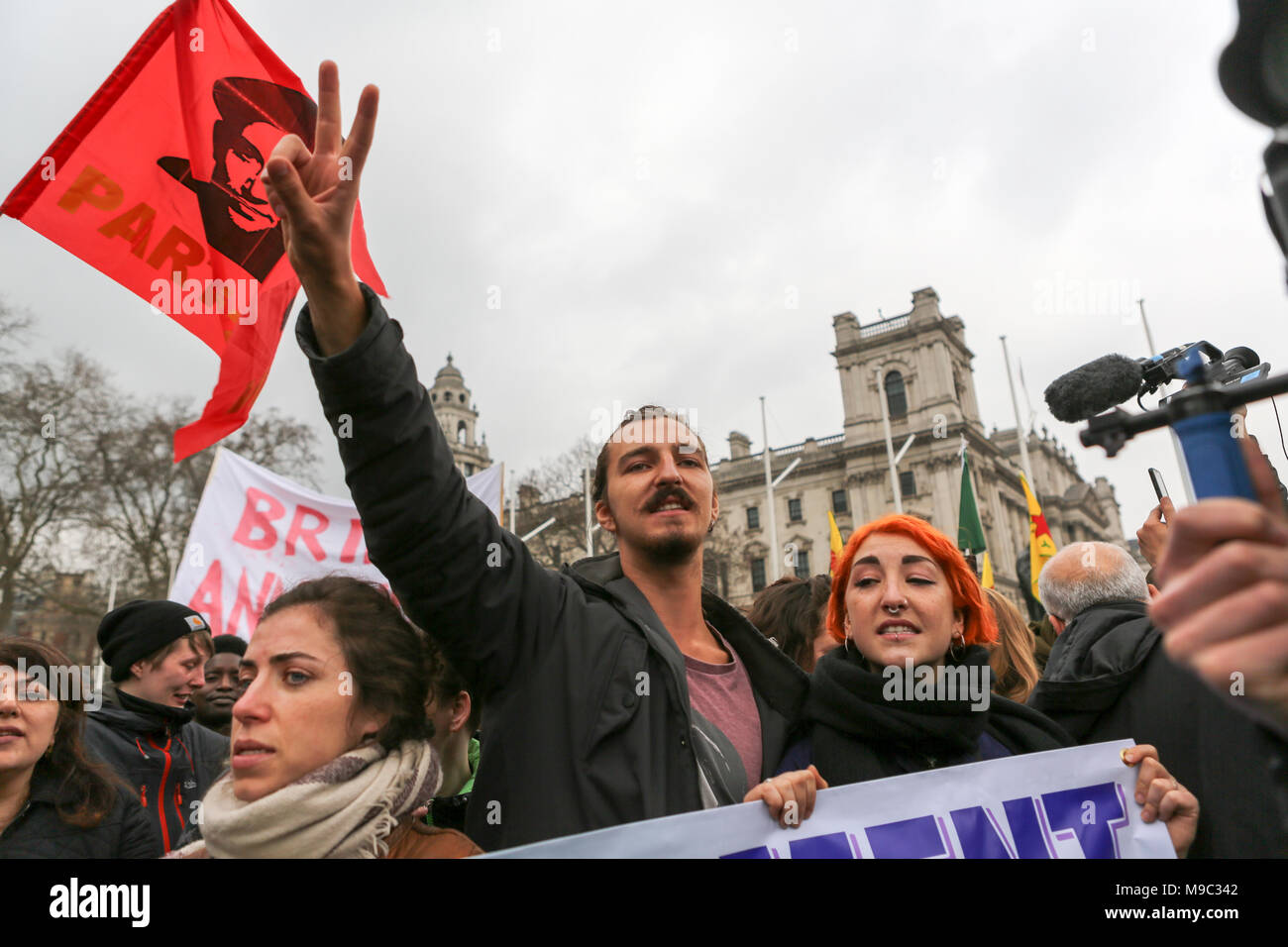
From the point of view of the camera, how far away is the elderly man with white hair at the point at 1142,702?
2.28 m

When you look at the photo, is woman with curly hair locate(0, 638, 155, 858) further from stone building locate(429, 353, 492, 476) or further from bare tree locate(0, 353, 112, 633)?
stone building locate(429, 353, 492, 476)

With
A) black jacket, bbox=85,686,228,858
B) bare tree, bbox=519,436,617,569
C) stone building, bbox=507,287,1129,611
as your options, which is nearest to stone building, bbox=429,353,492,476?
stone building, bbox=507,287,1129,611

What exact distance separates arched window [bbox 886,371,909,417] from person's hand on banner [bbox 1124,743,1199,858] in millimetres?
54037

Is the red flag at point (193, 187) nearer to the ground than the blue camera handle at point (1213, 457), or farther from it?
farther from it

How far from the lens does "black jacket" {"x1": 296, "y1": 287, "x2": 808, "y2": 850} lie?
1.78 metres

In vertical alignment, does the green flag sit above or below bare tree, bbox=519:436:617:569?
below

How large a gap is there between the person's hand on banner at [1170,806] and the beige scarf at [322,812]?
1913 mm

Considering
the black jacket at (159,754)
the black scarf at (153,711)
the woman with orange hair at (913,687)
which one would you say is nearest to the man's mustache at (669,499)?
the woman with orange hair at (913,687)

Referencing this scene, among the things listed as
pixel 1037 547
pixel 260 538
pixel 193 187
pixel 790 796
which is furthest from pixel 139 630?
pixel 1037 547

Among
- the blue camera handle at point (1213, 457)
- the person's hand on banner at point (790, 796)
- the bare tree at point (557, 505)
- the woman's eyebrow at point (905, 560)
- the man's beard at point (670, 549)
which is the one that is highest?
the bare tree at point (557, 505)

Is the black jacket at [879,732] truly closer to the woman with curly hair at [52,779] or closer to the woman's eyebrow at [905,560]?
the woman's eyebrow at [905,560]

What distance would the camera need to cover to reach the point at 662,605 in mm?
2480

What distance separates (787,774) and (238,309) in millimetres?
3103
